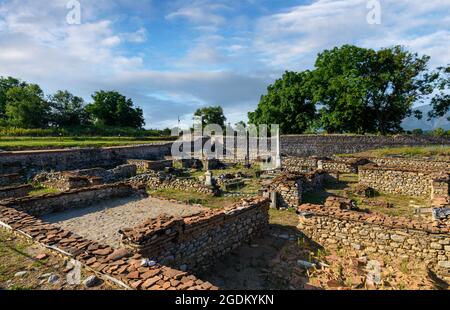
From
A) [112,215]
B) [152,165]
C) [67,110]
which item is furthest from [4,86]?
[112,215]

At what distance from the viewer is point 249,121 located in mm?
46812

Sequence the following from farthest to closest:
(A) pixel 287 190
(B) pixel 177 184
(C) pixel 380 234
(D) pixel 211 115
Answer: (D) pixel 211 115 < (B) pixel 177 184 < (A) pixel 287 190 < (C) pixel 380 234

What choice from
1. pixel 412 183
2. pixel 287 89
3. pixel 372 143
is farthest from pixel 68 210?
pixel 287 89

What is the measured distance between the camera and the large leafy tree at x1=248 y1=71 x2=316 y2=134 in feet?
132

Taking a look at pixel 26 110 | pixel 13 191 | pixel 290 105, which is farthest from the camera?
pixel 26 110

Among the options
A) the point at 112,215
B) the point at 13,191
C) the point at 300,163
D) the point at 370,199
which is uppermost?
the point at 300,163

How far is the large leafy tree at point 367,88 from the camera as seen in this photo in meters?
34.8

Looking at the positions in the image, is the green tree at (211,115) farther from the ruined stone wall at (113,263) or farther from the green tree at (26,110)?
the ruined stone wall at (113,263)

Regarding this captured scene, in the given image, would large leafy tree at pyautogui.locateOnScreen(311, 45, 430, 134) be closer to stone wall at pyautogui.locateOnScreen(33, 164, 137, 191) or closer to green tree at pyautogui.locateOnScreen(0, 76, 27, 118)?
stone wall at pyautogui.locateOnScreen(33, 164, 137, 191)

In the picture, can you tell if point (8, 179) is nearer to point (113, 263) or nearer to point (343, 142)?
point (113, 263)

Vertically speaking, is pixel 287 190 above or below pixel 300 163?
below

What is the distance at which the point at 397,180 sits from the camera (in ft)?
46.8

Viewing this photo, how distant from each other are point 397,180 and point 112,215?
44.3 feet

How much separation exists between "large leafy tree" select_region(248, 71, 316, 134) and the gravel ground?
31606 millimetres
